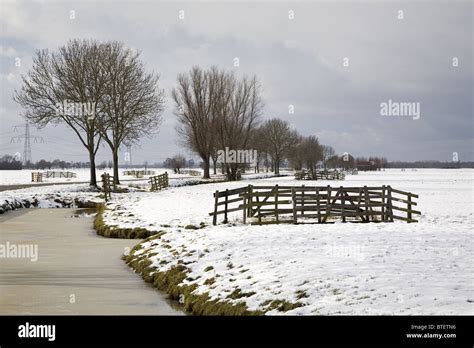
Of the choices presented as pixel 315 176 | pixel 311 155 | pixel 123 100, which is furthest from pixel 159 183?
pixel 311 155

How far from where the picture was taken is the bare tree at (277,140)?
315 feet

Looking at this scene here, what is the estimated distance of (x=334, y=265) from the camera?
11.0m

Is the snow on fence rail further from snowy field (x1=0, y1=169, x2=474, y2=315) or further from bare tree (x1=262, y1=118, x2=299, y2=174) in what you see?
bare tree (x1=262, y1=118, x2=299, y2=174)

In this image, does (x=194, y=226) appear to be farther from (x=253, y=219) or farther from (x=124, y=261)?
(x=124, y=261)

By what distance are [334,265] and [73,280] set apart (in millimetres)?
6675

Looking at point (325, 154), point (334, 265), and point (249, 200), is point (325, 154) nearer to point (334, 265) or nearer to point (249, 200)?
point (249, 200)

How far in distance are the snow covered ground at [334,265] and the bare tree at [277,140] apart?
76.5 meters

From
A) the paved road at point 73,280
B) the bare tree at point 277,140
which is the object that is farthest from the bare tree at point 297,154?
the paved road at point 73,280

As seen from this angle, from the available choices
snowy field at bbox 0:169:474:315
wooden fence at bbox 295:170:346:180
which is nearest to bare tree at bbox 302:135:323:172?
wooden fence at bbox 295:170:346:180

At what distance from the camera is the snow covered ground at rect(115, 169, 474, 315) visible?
28.3ft

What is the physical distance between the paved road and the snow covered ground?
1196mm
